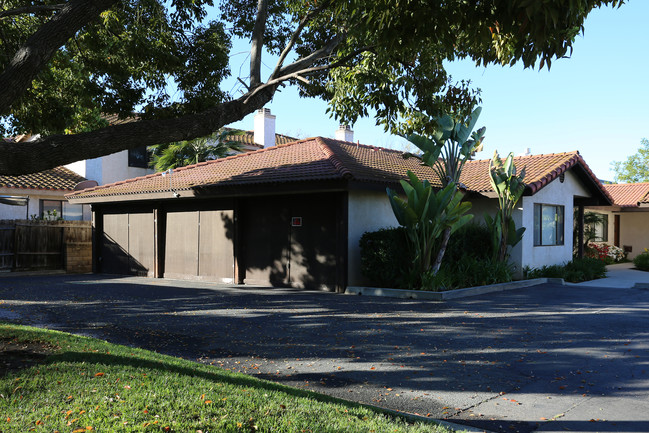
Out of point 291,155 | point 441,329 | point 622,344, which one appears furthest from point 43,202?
point 622,344

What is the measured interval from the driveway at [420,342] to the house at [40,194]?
33.7 ft

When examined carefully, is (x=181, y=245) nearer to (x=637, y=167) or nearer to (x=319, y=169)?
(x=319, y=169)

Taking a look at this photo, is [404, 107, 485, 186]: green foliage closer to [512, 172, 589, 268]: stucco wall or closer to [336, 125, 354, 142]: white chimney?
[512, 172, 589, 268]: stucco wall

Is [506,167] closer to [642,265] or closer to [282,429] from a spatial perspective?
[642,265]

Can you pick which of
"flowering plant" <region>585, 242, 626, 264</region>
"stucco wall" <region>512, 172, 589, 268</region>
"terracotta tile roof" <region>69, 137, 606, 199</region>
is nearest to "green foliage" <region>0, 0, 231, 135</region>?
"terracotta tile roof" <region>69, 137, 606, 199</region>

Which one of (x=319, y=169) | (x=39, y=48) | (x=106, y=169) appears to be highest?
(x=106, y=169)

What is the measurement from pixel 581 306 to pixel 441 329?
14.7 feet

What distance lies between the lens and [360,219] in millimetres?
14828

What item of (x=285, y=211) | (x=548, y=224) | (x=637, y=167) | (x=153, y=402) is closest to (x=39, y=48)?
(x=153, y=402)

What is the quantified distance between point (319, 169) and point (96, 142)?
9.10 metres

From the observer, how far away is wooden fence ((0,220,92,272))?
19500mm

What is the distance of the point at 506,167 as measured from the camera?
53.9ft

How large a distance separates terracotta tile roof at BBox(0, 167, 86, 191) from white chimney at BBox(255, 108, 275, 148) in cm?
1009

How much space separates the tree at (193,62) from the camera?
20.8 feet
